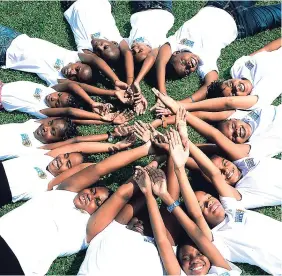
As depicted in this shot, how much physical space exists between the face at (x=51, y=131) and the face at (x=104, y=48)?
1219 mm

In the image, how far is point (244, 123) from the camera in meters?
6.04

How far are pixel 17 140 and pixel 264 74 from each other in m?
3.38

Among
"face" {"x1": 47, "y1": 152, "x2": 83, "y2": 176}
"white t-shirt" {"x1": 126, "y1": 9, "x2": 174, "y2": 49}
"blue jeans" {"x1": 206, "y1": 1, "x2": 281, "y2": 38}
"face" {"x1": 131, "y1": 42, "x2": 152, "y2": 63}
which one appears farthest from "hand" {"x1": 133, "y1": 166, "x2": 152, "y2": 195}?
"blue jeans" {"x1": 206, "y1": 1, "x2": 281, "y2": 38}

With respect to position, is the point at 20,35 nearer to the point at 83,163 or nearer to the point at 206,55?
the point at 83,163

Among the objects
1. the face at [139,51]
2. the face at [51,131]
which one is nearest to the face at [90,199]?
the face at [51,131]

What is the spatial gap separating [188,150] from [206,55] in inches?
79.8

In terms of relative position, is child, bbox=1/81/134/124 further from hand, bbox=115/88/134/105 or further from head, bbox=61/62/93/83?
head, bbox=61/62/93/83

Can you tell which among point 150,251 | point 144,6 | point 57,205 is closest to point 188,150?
point 150,251

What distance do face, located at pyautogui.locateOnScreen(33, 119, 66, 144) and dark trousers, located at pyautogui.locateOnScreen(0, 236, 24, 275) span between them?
1549mm

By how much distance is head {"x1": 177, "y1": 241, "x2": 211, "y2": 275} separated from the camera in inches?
193

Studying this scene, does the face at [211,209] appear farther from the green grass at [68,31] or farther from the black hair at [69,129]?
the black hair at [69,129]

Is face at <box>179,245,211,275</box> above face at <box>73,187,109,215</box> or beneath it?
beneath

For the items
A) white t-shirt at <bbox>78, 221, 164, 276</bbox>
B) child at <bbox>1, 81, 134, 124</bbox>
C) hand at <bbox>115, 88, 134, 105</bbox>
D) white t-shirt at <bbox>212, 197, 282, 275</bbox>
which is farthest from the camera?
hand at <bbox>115, 88, 134, 105</bbox>

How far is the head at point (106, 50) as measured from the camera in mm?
6566
